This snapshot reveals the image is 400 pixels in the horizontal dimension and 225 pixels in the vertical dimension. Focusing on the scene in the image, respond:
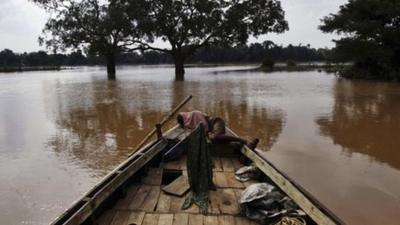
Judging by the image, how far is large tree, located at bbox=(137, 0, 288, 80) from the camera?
2477cm

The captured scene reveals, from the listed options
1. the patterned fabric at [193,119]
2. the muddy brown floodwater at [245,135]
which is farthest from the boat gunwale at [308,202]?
the patterned fabric at [193,119]

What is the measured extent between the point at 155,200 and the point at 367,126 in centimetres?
714

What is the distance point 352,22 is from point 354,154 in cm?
1832

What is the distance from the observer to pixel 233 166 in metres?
4.70

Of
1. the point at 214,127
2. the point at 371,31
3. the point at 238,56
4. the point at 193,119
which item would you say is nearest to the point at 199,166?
the point at 214,127

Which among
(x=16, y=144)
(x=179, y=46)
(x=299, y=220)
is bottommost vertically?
(x=16, y=144)

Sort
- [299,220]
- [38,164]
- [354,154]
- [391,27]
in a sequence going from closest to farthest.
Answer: [299,220], [38,164], [354,154], [391,27]

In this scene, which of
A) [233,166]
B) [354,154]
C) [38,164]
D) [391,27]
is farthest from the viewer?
[391,27]

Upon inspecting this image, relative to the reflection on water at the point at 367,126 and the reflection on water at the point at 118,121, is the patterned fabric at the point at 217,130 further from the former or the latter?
the reflection on water at the point at 367,126

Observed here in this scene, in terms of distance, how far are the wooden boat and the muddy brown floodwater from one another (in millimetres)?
1127

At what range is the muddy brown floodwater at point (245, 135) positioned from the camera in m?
4.68

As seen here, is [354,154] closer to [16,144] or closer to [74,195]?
[74,195]

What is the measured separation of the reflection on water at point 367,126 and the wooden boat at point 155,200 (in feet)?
11.0

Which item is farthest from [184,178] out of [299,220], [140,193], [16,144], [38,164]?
[16,144]
